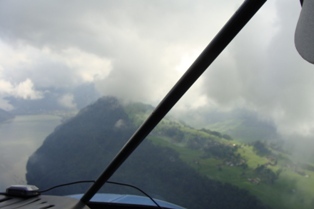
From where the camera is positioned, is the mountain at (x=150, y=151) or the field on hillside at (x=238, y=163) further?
the field on hillside at (x=238, y=163)

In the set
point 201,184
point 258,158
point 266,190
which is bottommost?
point 201,184

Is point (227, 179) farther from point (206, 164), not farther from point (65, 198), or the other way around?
point (65, 198)

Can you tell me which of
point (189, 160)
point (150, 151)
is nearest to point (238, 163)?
point (189, 160)

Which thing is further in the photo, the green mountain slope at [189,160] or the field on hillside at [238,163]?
the field on hillside at [238,163]

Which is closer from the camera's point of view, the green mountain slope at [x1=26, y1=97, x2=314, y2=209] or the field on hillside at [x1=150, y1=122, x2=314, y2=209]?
the green mountain slope at [x1=26, y1=97, x2=314, y2=209]

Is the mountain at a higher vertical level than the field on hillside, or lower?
lower

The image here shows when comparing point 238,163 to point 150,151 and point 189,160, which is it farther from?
point 150,151

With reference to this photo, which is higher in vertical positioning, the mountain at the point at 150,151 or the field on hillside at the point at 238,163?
the field on hillside at the point at 238,163

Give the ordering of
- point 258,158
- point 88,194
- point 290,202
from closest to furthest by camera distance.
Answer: point 88,194 → point 290,202 → point 258,158

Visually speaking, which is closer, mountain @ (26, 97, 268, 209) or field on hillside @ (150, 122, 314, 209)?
mountain @ (26, 97, 268, 209)

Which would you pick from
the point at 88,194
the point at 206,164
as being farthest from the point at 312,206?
the point at 88,194

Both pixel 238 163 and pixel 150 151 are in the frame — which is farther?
pixel 238 163
